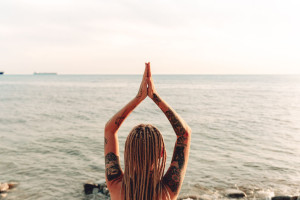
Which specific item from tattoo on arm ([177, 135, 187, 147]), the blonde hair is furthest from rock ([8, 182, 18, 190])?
tattoo on arm ([177, 135, 187, 147])

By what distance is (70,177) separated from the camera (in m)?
13.0

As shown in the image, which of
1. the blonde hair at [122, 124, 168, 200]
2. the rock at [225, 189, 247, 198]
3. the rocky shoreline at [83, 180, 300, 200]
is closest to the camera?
the blonde hair at [122, 124, 168, 200]

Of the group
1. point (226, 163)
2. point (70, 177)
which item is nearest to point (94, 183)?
point (70, 177)

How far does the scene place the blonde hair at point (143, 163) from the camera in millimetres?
2299

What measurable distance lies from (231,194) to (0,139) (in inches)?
713

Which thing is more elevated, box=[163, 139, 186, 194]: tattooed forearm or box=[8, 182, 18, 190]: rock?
box=[163, 139, 186, 194]: tattooed forearm

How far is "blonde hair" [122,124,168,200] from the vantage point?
2299 millimetres

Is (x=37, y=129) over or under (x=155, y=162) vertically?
under

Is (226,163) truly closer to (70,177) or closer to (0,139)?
(70,177)

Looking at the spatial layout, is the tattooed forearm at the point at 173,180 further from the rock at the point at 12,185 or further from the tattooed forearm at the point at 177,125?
the rock at the point at 12,185

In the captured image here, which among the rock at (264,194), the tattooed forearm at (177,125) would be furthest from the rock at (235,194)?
the tattooed forearm at (177,125)

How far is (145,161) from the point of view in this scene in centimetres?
233

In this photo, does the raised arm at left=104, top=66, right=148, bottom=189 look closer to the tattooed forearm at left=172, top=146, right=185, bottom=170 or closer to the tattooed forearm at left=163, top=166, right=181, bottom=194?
the tattooed forearm at left=163, top=166, right=181, bottom=194

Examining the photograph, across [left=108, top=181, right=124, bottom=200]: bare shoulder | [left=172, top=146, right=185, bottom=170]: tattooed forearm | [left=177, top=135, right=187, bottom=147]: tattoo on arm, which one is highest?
[left=177, top=135, right=187, bottom=147]: tattoo on arm
